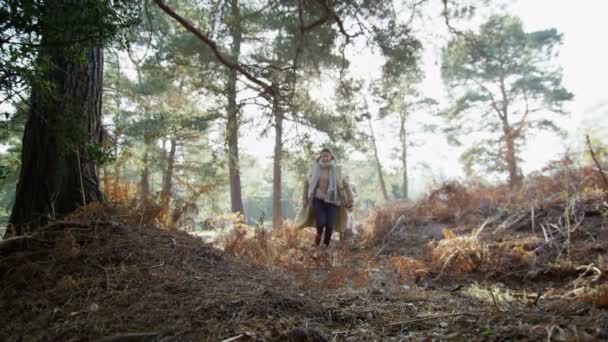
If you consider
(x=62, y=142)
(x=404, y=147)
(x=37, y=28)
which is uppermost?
(x=404, y=147)

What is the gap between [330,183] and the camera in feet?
20.8

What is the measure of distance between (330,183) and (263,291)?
4.16m

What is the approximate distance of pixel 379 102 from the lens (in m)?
6.80

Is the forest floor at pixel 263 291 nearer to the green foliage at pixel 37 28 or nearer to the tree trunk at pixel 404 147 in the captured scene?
the green foliage at pixel 37 28

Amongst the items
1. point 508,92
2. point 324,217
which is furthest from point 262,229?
point 508,92

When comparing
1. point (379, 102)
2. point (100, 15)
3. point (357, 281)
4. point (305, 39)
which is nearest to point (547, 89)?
point (379, 102)

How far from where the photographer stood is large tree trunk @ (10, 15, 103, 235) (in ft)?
9.52

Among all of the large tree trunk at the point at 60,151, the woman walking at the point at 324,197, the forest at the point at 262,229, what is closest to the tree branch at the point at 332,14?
the forest at the point at 262,229

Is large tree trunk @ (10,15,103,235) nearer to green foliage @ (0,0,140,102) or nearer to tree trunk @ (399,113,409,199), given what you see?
green foliage @ (0,0,140,102)

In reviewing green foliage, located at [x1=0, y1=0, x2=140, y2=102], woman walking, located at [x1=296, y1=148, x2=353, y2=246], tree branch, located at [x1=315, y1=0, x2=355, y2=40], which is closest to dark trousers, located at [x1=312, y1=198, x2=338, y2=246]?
woman walking, located at [x1=296, y1=148, x2=353, y2=246]

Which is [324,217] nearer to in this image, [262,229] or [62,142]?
[262,229]

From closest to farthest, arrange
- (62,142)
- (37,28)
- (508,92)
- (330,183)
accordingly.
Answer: (37,28), (62,142), (330,183), (508,92)

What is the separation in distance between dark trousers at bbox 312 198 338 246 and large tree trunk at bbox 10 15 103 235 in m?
3.72

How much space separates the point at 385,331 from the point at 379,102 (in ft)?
18.1
